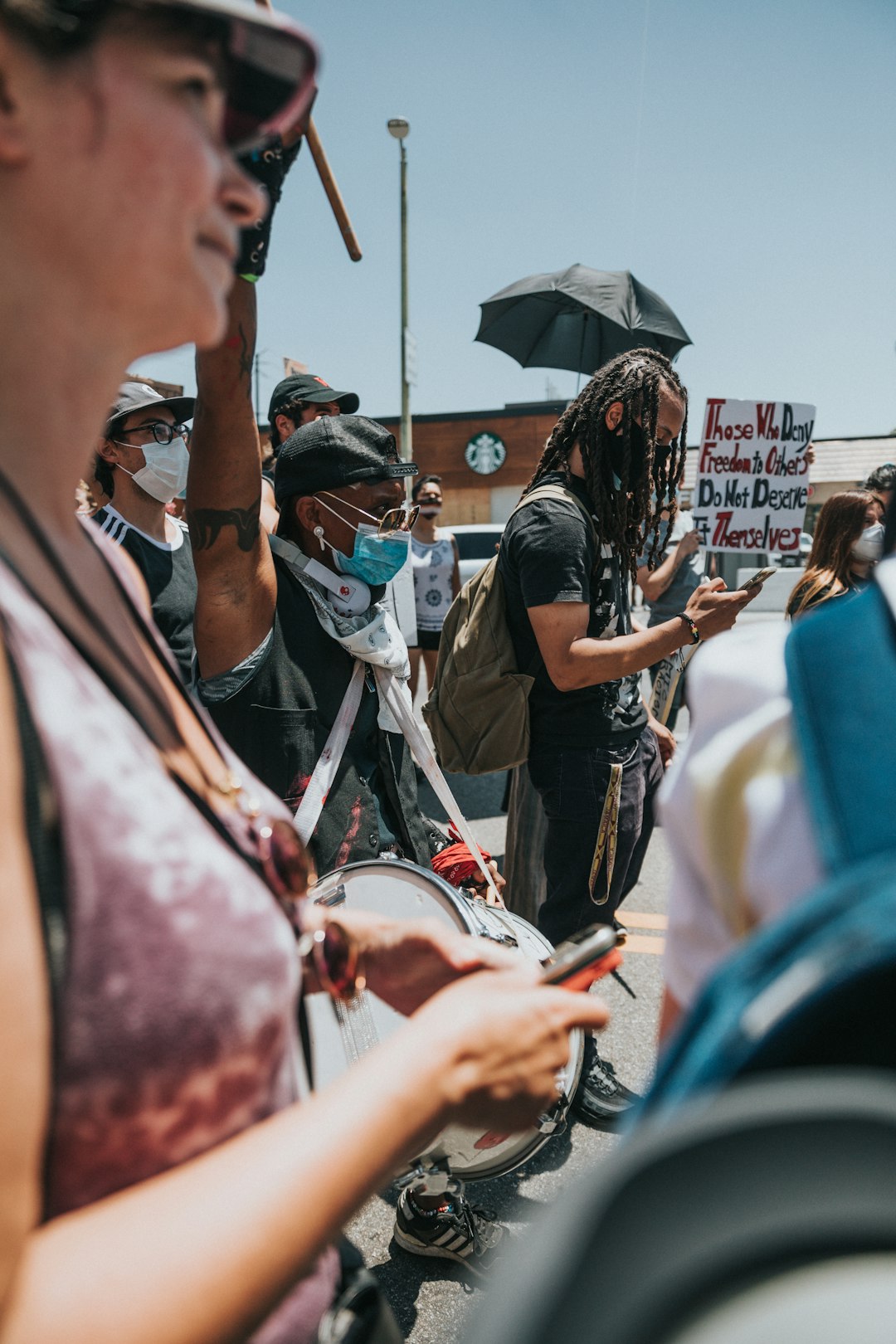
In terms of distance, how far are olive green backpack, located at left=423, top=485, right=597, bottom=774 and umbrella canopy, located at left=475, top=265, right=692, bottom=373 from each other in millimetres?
3977

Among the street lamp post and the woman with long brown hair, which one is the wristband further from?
the street lamp post

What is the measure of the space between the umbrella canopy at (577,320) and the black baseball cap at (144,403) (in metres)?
3.35

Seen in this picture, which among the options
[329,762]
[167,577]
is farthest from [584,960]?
[167,577]

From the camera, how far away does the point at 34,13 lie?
2.04 ft

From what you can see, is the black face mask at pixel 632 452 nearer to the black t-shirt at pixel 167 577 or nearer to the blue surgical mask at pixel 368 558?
the blue surgical mask at pixel 368 558

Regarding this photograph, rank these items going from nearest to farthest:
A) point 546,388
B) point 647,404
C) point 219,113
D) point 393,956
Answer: point 219,113 → point 393,956 → point 647,404 → point 546,388

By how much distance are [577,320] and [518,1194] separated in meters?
5.92

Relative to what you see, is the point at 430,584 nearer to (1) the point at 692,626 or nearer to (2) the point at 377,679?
(1) the point at 692,626

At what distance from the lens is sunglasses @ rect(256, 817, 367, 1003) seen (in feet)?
2.81

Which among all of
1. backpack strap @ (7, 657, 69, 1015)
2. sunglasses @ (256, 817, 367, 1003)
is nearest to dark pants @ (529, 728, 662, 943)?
sunglasses @ (256, 817, 367, 1003)

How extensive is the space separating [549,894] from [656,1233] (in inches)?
96.0

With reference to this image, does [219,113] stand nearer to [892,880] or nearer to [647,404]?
[892,880]

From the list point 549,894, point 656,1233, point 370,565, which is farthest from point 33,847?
point 549,894

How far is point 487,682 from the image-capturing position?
2.68 metres
